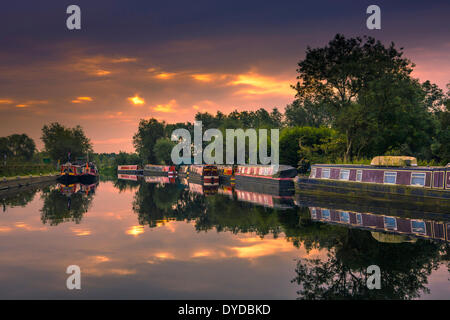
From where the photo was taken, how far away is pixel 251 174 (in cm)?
5294

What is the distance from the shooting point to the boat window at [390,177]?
3033cm

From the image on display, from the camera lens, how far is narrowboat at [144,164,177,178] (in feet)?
338

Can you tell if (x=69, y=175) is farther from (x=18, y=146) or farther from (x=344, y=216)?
(x=18, y=146)

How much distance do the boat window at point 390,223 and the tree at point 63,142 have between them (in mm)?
102986

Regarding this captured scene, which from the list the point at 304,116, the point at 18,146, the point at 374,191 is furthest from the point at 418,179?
the point at 18,146

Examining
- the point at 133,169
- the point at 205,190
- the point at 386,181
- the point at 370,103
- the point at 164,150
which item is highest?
the point at 370,103

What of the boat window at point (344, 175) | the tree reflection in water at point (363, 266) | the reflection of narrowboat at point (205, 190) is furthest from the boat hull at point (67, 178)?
the tree reflection in water at point (363, 266)

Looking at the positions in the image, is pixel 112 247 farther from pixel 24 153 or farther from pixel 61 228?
pixel 24 153

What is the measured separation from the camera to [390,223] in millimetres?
21125

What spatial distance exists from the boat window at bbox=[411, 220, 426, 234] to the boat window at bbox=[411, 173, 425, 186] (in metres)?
7.38

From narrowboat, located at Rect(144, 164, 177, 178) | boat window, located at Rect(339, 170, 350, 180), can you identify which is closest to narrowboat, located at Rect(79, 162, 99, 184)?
narrowboat, located at Rect(144, 164, 177, 178)

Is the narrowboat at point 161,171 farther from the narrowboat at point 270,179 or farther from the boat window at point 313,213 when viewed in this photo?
the boat window at point 313,213

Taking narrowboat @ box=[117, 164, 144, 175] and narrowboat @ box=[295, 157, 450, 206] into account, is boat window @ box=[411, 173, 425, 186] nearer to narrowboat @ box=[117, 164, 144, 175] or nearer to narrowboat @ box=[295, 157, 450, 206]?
narrowboat @ box=[295, 157, 450, 206]

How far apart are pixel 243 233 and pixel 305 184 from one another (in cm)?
2143
